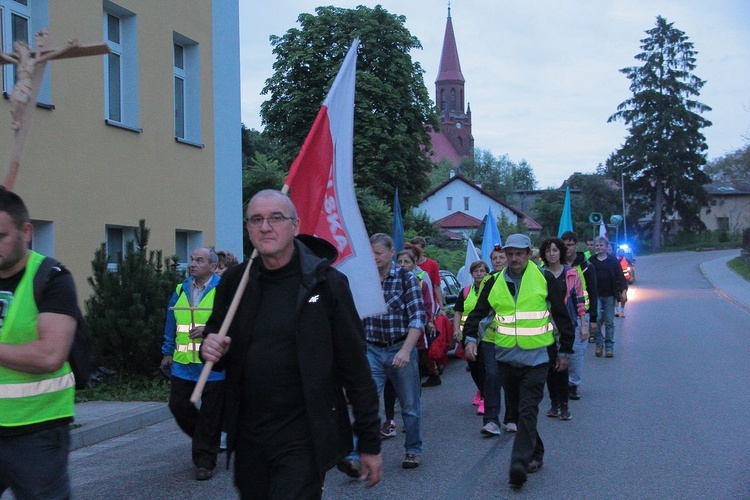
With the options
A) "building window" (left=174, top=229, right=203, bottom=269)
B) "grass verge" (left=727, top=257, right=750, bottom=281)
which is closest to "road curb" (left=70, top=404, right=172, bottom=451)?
"building window" (left=174, top=229, right=203, bottom=269)

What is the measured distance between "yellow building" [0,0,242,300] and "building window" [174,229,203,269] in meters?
0.02

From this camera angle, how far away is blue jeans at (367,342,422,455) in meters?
7.09

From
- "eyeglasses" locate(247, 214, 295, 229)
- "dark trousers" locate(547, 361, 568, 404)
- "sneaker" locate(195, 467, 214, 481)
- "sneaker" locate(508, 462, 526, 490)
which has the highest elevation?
"eyeglasses" locate(247, 214, 295, 229)

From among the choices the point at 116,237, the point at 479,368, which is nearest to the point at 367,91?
the point at 116,237

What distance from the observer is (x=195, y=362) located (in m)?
6.93

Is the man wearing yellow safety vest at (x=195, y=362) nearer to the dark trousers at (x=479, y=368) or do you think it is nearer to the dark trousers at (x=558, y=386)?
the dark trousers at (x=479, y=368)

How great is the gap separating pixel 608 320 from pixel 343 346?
11.9 meters

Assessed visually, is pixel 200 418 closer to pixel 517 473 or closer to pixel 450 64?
pixel 517 473

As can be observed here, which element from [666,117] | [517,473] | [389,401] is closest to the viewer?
[517,473]

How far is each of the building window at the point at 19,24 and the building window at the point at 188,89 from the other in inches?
155

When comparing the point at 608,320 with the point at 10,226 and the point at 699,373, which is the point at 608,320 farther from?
the point at 10,226

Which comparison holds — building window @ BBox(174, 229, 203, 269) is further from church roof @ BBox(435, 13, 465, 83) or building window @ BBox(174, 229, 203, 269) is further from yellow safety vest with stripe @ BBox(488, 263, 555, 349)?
church roof @ BBox(435, 13, 465, 83)

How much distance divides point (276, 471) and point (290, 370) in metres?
0.40

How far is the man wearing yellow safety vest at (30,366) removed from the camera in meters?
3.30
